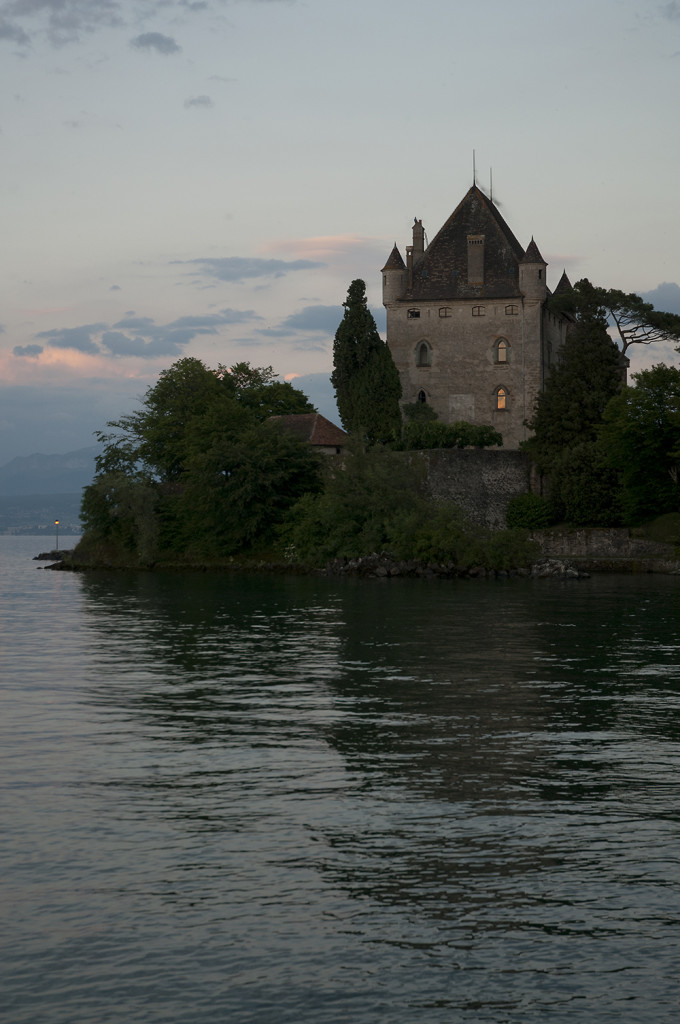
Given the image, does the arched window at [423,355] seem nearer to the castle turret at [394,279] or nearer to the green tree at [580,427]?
the castle turret at [394,279]

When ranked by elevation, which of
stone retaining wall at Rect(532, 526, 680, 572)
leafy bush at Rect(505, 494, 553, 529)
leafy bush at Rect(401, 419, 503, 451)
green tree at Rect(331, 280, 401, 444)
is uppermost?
green tree at Rect(331, 280, 401, 444)

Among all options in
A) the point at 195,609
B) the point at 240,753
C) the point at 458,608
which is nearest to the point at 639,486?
the point at 458,608

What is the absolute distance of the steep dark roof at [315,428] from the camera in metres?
77.1

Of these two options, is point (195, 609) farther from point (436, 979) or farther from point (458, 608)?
point (436, 979)

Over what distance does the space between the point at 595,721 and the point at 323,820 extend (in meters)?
7.37

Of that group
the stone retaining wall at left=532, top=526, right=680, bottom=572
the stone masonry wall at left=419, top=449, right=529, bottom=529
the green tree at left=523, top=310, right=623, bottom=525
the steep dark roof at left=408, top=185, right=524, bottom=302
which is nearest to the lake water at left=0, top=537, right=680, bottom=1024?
the stone retaining wall at left=532, top=526, right=680, bottom=572

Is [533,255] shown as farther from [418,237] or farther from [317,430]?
[317,430]

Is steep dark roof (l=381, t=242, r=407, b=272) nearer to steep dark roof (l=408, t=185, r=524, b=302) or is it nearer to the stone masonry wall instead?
steep dark roof (l=408, t=185, r=524, b=302)

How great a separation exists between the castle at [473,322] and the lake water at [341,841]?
2268 inches

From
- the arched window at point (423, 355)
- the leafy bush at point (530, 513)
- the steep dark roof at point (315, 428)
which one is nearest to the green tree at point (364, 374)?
the steep dark roof at point (315, 428)

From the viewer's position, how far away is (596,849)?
36.7 feet

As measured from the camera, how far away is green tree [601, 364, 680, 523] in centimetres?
6481

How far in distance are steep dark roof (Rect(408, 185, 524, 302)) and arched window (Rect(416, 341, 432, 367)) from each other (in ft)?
10.5

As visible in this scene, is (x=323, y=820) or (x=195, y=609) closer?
(x=323, y=820)
